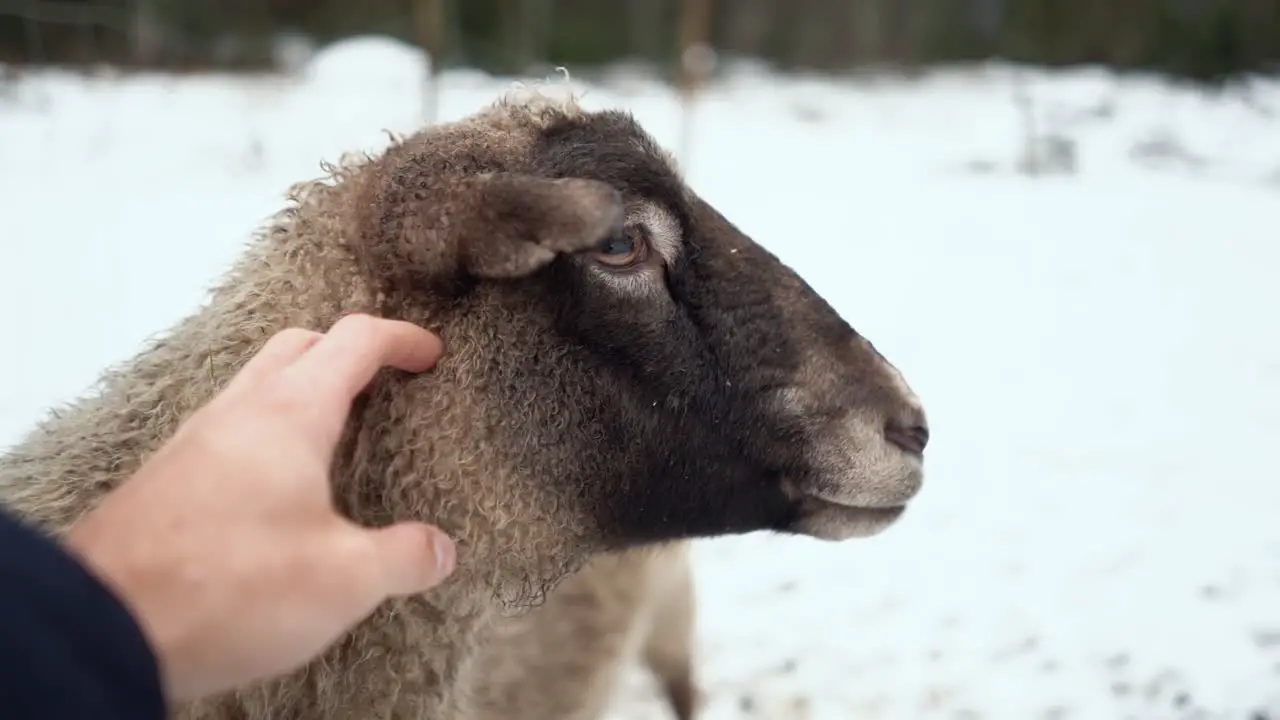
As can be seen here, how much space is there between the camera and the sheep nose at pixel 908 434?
2.31 metres

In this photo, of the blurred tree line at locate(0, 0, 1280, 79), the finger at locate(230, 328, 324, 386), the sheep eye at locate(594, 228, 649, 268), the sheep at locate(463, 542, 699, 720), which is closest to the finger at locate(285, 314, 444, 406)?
the finger at locate(230, 328, 324, 386)

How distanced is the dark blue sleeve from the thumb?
1.49 feet

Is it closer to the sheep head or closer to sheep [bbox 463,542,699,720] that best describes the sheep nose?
the sheep head

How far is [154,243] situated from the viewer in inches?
402

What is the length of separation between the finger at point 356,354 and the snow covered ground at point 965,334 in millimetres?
2918

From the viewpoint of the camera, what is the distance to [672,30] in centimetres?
2980

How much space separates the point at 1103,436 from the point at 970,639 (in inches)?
105

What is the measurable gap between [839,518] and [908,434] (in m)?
0.25

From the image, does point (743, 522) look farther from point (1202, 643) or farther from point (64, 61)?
point (64, 61)

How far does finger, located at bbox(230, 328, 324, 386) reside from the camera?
1603 millimetres

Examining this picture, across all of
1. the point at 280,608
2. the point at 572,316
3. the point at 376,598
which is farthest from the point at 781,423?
the point at 280,608

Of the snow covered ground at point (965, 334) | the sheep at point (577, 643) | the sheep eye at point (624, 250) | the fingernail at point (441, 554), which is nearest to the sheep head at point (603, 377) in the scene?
the sheep eye at point (624, 250)

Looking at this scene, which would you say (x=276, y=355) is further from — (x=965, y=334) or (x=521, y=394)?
(x=965, y=334)

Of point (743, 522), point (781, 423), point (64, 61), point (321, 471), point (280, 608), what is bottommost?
point (64, 61)
